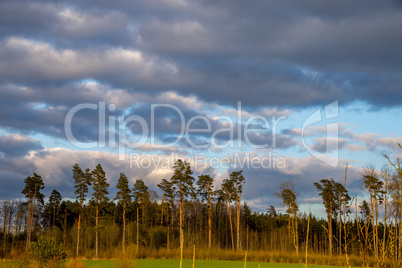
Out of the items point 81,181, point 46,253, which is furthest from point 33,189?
point 46,253

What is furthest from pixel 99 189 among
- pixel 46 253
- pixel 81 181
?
pixel 46 253

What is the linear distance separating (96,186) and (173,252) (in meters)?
18.3

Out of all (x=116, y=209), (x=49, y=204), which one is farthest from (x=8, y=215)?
(x=116, y=209)

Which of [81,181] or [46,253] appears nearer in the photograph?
[46,253]

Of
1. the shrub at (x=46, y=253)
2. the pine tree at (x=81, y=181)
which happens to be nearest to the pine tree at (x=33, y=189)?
the pine tree at (x=81, y=181)

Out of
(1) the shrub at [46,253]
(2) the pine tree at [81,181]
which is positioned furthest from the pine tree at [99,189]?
(1) the shrub at [46,253]

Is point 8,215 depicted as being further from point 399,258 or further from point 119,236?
point 399,258

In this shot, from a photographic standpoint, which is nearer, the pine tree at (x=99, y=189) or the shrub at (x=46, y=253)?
the shrub at (x=46, y=253)

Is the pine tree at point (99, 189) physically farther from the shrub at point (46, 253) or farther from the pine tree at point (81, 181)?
the shrub at point (46, 253)

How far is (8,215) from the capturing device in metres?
74.4

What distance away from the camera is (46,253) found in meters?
17.0

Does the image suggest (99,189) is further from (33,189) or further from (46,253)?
(46,253)

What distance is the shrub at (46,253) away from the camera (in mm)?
16859

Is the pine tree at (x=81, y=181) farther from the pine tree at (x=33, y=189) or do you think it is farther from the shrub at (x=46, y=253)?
the shrub at (x=46, y=253)
